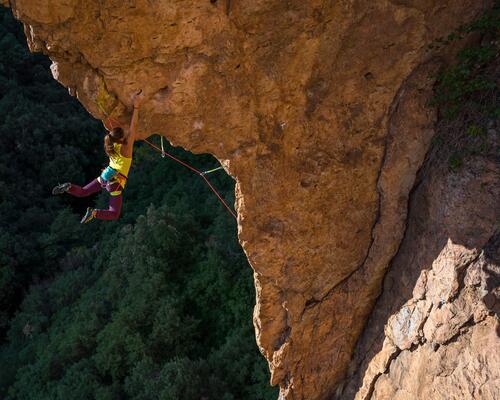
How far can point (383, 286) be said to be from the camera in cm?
560

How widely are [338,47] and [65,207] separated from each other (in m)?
14.0

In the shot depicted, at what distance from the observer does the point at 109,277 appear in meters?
13.0

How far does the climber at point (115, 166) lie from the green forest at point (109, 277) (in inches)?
211

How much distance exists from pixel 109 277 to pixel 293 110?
9401mm

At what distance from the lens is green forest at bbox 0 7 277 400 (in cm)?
1077

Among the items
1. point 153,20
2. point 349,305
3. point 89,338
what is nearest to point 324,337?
point 349,305

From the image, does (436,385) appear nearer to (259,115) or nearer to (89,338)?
(259,115)

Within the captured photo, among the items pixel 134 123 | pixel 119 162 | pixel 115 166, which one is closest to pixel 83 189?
pixel 115 166

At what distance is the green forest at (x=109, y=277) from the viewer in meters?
10.8

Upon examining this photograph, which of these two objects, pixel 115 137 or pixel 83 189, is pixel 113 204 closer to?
pixel 83 189

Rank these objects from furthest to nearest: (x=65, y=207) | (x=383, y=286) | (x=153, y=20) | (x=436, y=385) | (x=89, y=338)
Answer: (x=65, y=207) → (x=89, y=338) → (x=383, y=286) → (x=436, y=385) → (x=153, y=20)

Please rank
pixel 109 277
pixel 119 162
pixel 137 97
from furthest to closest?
1. pixel 109 277
2. pixel 119 162
3. pixel 137 97

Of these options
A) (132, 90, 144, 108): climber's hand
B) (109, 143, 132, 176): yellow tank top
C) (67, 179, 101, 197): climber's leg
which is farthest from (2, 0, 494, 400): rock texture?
(67, 179, 101, 197): climber's leg

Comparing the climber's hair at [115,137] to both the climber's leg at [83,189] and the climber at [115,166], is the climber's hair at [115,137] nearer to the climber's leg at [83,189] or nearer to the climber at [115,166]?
the climber at [115,166]
